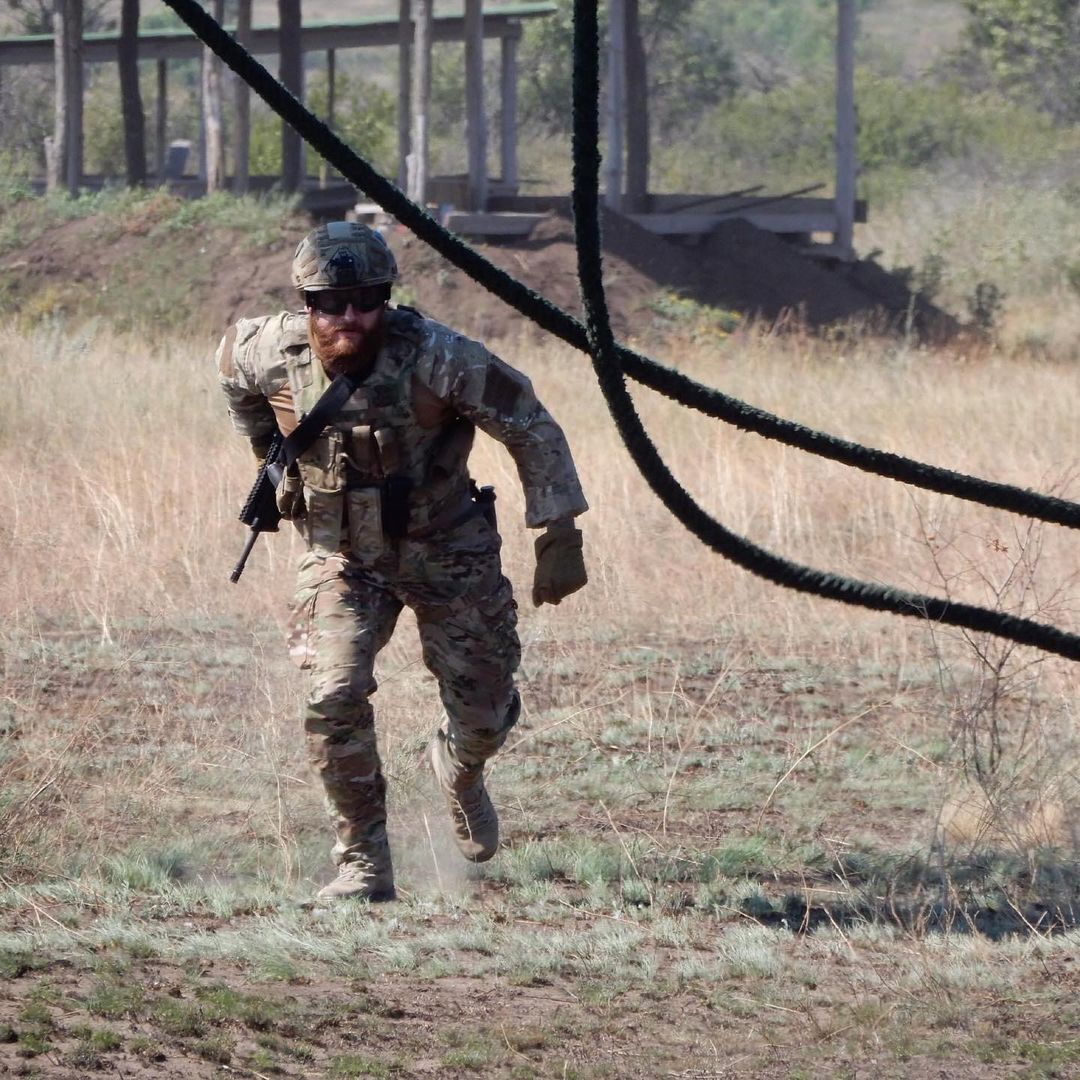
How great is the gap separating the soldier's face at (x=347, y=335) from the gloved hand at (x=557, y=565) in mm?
634

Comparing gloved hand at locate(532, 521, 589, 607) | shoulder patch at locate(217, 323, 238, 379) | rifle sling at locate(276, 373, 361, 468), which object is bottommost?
gloved hand at locate(532, 521, 589, 607)

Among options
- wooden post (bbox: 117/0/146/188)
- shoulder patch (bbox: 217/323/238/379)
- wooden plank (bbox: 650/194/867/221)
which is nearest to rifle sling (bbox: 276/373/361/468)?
shoulder patch (bbox: 217/323/238/379)

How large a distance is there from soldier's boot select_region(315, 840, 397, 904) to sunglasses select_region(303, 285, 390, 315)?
1.38 meters

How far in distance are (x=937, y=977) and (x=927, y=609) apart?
2.89 feet

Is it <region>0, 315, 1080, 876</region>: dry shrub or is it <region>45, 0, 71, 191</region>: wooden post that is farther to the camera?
<region>45, 0, 71, 191</region>: wooden post

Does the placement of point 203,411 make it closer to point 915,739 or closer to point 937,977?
point 915,739

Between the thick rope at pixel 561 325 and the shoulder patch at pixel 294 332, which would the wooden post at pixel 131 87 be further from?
the thick rope at pixel 561 325

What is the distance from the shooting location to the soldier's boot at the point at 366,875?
444cm

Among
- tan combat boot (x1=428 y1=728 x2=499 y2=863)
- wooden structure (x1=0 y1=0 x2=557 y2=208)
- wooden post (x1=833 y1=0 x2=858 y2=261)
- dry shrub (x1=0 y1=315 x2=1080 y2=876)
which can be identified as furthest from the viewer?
wooden structure (x1=0 y1=0 x2=557 y2=208)

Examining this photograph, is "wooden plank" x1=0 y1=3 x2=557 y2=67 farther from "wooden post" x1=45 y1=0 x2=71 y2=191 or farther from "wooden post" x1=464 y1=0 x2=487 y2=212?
"wooden post" x1=464 y1=0 x2=487 y2=212

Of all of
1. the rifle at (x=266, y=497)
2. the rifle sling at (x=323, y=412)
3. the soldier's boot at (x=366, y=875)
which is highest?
the rifle sling at (x=323, y=412)

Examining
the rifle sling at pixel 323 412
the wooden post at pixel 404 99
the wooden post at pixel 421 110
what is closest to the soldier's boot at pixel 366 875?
the rifle sling at pixel 323 412

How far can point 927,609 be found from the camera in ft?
13.7

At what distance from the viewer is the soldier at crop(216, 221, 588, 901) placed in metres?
4.31
